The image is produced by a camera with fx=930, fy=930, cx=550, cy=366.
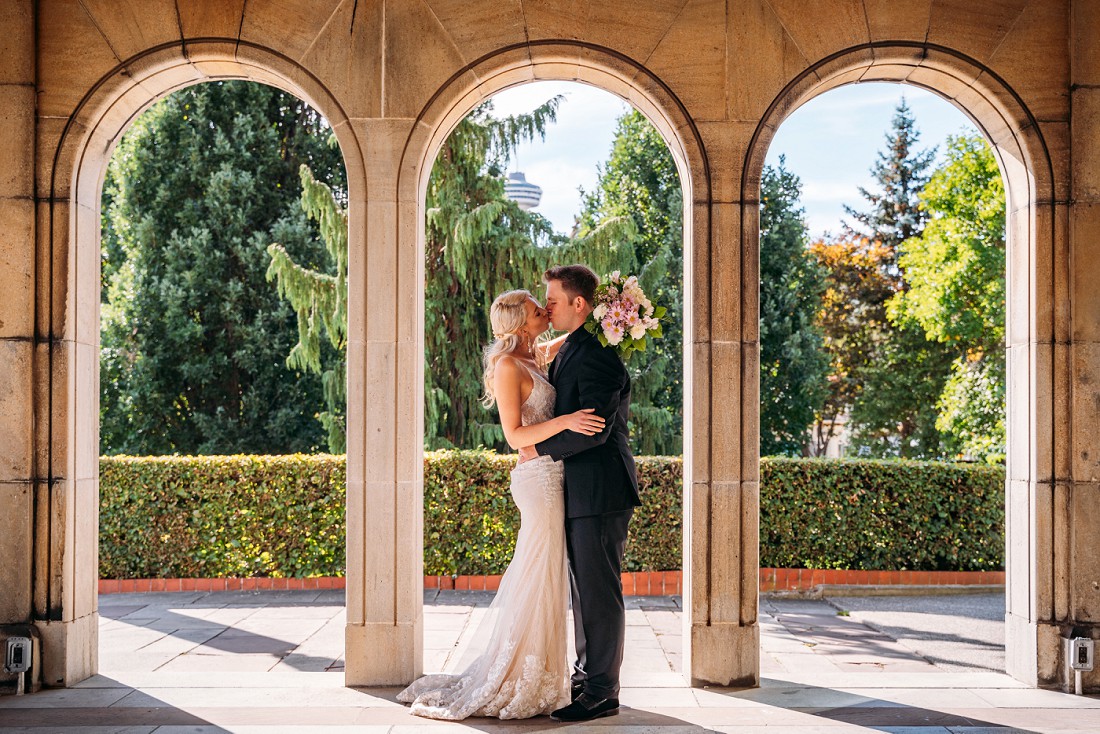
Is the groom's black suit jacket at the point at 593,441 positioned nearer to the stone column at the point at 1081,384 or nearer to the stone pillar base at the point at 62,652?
the stone column at the point at 1081,384

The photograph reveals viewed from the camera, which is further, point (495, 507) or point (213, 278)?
point (213, 278)

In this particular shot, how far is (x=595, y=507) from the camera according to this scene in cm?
485

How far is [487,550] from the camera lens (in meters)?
8.95

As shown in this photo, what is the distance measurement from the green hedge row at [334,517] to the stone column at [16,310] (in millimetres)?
3576

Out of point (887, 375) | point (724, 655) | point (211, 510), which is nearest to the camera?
point (724, 655)

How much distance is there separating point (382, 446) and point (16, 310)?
228 cm

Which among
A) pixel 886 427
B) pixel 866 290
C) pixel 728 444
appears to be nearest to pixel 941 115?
pixel 866 290

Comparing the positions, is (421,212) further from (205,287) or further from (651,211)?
(651,211)

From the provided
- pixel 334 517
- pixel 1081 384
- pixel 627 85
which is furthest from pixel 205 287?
pixel 1081 384

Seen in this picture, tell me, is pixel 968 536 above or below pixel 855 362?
below

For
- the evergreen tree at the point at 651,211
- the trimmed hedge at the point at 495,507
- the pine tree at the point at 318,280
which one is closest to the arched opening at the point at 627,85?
the trimmed hedge at the point at 495,507

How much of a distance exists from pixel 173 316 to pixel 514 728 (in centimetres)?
1262

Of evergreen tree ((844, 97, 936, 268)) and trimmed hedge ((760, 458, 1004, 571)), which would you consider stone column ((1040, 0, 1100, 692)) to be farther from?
evergreen tree ((844, 97, 936, 268))

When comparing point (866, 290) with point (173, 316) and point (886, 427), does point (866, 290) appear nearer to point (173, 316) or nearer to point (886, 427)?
point (886, 427)
